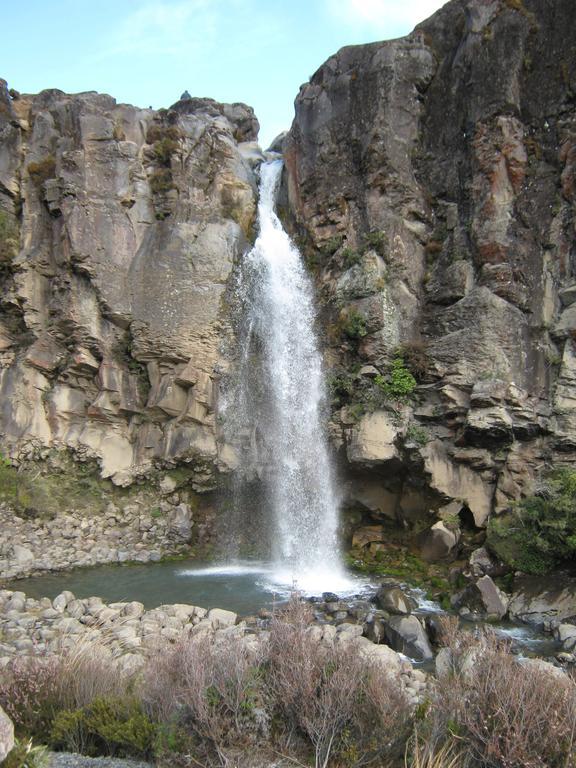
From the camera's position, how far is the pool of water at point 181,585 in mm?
12453

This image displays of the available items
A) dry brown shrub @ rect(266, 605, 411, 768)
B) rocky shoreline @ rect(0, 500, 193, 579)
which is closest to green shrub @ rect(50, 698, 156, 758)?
dry brown shrub @ rect(266, 605, 411, 768)

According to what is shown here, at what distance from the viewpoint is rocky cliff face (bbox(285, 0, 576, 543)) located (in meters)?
15.1

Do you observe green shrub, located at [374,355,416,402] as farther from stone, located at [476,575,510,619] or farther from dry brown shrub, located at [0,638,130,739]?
dry brown shrub, located at [0,638,130,739]

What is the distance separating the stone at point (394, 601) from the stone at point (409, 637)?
1.20 metres

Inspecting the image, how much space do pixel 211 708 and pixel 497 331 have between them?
44.1 ft

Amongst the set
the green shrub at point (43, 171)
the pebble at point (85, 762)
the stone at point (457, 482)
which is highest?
the green shrub at point (43, 171)

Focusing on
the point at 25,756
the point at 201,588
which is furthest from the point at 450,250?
the point at 25,756

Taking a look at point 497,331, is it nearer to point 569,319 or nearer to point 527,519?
point 569,319

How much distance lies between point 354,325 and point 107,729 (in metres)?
13.3

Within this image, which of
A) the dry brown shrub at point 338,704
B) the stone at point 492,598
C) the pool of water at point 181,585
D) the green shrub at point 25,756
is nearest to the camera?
the green shrub at point 25,756

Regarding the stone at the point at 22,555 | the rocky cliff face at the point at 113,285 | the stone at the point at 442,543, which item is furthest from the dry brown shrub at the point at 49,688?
the rocky cliff face at the point at 113,285

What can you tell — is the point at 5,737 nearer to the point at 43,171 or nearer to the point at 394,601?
the point at 394,601

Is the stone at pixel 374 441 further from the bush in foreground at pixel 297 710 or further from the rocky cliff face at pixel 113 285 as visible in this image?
the bush in foreground at pixel 297 710

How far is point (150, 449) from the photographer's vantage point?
1828 centimetres
